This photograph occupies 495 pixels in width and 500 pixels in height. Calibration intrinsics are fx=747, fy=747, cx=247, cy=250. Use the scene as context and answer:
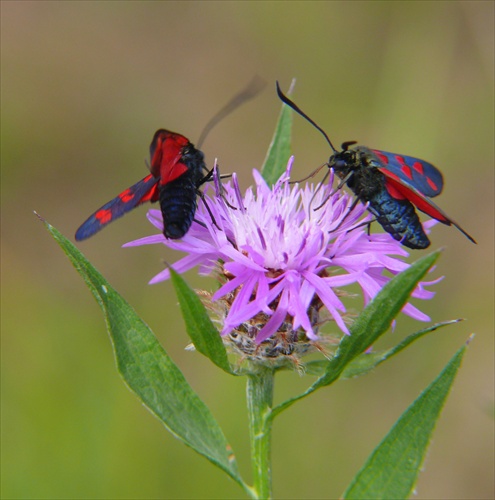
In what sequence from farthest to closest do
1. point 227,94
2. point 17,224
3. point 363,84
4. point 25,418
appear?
point 227,94 < point 363,84 < point 17,224 < point 25,418

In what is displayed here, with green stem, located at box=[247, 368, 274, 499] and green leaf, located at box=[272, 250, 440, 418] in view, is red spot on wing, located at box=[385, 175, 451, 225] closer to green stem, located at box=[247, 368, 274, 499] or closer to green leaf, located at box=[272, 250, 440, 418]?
green leaf, located at box=[272, 250, 440, 418]

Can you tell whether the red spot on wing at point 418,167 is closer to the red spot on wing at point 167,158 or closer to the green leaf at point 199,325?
the red spot on wing at point 167,158

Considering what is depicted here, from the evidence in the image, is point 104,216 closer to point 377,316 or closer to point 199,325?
point 199,325

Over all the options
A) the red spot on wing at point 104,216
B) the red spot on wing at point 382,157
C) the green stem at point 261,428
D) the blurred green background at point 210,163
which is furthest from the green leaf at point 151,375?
the blurred green background at point 210,163

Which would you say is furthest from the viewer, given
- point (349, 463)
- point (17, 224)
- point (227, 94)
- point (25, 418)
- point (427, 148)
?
point (227, 94)

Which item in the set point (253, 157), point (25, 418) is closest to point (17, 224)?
point (253, 157)

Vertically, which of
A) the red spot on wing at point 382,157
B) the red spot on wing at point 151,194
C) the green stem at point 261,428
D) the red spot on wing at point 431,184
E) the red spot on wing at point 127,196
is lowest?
the green stem at point 261,428

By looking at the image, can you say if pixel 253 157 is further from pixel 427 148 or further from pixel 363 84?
pixel 427 148
